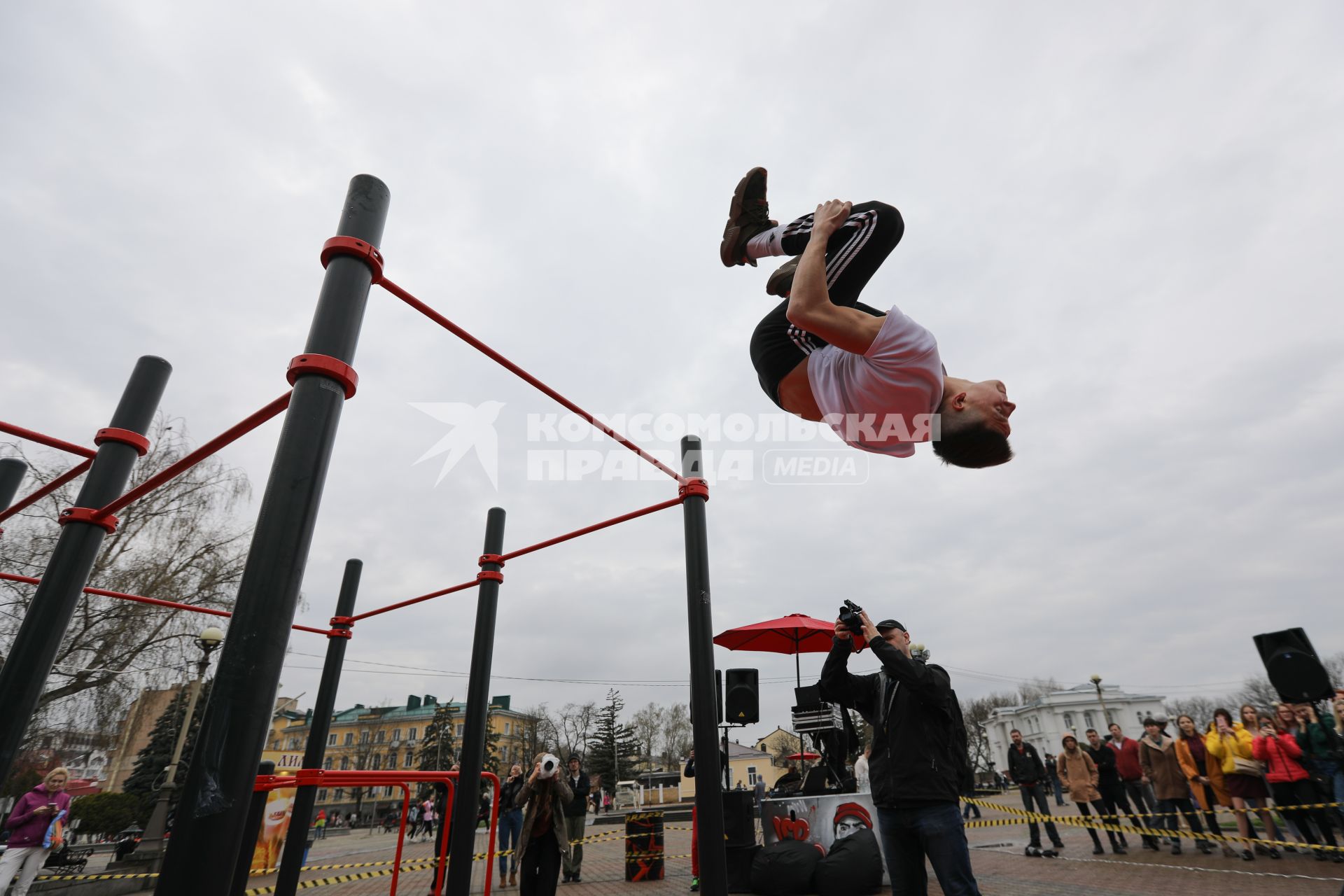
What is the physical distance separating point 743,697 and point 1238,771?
17.4ft

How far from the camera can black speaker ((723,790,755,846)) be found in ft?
22.5

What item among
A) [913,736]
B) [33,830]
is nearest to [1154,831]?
[913,736]

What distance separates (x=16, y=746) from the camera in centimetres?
290

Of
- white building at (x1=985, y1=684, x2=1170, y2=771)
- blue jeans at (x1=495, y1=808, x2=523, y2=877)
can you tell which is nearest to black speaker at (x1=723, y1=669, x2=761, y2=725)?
blue jeans at (x1=495, y1=808, x2=523, y2=877)

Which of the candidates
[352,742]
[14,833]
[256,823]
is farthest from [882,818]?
[352,742]

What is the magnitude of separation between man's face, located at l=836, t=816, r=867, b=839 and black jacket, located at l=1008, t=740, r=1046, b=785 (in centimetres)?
298

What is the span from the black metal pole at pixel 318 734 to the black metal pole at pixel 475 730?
35.6 inches

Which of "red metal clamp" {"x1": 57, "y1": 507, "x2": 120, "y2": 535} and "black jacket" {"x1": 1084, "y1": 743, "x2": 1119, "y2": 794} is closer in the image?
"red metal clamp" {"x1": 57, "y1": 507, "x2": 120, "y2": 535}

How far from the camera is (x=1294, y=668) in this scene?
13.7ft

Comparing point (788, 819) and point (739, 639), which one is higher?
point (739, 639)

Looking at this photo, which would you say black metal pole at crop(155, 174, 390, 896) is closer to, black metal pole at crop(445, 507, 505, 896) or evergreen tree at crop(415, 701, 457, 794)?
black metal pole at crop(445, 507, 505, 896)

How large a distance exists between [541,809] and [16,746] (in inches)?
174

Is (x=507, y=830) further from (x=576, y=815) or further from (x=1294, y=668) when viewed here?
(x=1294, y=668)

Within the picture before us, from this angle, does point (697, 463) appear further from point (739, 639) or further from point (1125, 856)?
point (1125, 856)
